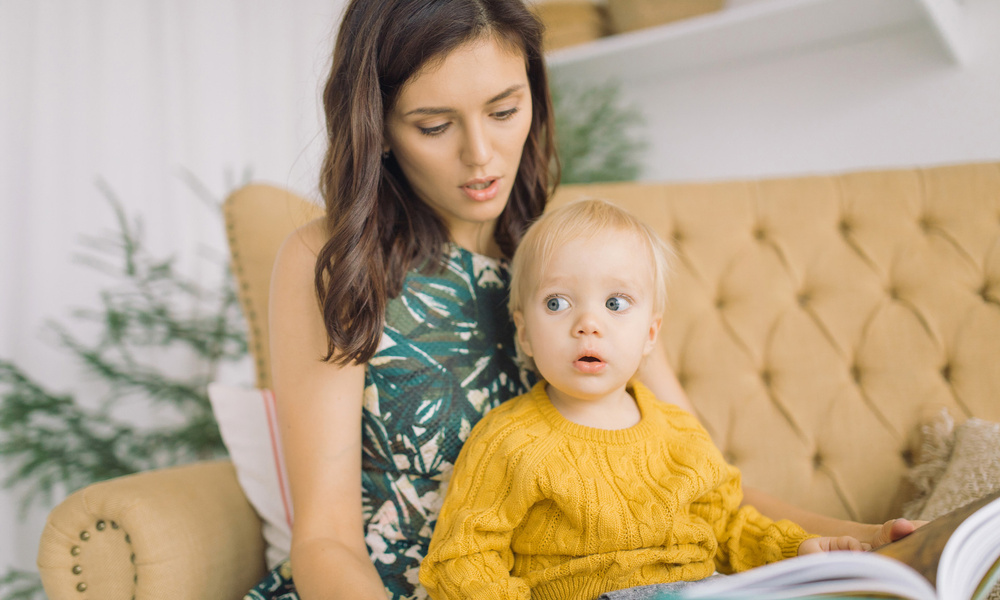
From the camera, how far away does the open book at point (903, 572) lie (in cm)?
47

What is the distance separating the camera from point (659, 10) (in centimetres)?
199

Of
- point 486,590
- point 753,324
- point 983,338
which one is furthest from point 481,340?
point 983,338

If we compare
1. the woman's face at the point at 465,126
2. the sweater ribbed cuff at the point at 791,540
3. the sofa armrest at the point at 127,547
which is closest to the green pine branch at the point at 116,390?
the sofa armrest at the point at 127,547

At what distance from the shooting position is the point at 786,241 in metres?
1.43

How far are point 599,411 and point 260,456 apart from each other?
0.69m

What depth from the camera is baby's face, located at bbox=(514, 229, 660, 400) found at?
0.87 metres

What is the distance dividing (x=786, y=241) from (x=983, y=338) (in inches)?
16.1

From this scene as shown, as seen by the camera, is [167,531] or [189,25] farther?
[189,25]

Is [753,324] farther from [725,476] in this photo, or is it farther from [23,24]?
[23,24]

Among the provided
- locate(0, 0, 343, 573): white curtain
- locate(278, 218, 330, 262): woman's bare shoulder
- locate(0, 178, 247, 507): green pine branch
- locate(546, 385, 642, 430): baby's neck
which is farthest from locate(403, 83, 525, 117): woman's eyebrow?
locate(0, 178, 247, 507): green pine branch

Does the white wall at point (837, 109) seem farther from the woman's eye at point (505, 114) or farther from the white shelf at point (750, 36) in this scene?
the woman's eye at point (505, 114)

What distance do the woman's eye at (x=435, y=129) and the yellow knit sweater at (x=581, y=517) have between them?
0.45 meters

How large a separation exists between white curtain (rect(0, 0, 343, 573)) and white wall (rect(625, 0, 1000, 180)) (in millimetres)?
1263

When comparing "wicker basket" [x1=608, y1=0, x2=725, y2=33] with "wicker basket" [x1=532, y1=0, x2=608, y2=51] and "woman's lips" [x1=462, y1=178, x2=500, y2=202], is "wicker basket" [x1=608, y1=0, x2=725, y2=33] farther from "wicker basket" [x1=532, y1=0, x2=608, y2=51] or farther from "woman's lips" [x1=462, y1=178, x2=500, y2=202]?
"woman's lips" [x1=462, y1=178, x2=500, y2=202]
